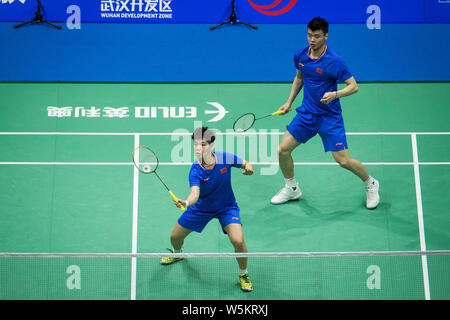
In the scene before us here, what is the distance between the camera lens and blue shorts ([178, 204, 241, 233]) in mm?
5468

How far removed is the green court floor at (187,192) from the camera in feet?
19.1

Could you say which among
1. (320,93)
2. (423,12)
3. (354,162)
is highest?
(423,12)

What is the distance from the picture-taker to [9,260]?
5.79 metres

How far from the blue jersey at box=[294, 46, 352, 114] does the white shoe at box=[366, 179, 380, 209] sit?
1.20m

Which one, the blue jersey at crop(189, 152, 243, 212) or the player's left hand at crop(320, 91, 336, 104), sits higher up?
the player's left hand at crop(320, 91, 336, 104)

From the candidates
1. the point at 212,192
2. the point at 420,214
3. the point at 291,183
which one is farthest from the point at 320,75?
the point at 420,214

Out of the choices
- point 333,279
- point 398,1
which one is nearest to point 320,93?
point 333,279

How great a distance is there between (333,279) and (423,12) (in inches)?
206

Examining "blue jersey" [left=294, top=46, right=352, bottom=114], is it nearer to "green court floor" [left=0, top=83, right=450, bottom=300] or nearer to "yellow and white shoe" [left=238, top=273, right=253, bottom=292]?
"green court floor" [left=0, top=83, right=450, bottom=300]

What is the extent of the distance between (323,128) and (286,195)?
1.15 metres

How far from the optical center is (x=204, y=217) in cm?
554

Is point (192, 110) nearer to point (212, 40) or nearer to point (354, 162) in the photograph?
point (212, 40)

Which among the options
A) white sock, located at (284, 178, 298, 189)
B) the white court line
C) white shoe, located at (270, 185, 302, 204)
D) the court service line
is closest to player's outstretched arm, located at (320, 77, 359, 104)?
white sock, located at (284, 178, 298, 189)
